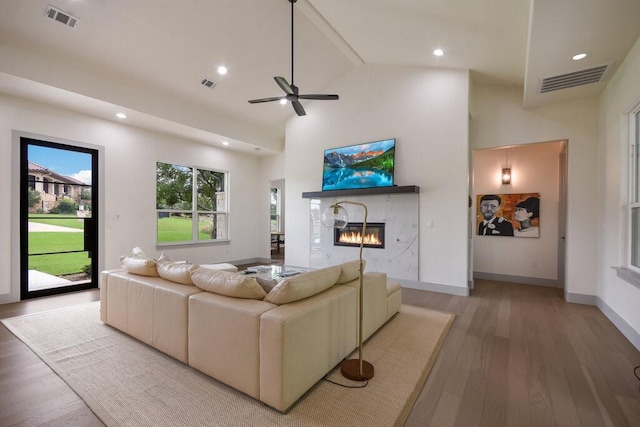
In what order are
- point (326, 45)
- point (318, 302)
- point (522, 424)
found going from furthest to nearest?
point (326, 45) < point (318, 302) < point (522, 424)

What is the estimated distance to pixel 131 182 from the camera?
5.57 m

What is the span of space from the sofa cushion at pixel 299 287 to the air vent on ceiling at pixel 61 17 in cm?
416

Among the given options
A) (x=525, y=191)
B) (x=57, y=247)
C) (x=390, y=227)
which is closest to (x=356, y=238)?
(x=390, y=227)

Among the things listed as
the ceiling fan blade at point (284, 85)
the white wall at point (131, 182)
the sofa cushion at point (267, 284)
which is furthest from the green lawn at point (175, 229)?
the sofa cushion at point (267, 284)

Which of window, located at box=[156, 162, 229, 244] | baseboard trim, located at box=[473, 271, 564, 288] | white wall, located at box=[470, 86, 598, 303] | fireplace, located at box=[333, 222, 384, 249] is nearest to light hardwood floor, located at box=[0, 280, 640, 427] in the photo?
white wall, located at box=[470, 86, 598, 303]

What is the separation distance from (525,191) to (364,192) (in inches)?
126

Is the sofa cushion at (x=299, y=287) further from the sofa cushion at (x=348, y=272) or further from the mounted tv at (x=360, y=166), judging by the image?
the mounted tv at (x=360, y=166)

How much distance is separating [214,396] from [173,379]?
444mm

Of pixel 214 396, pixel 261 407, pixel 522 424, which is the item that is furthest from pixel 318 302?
pixel 522 424

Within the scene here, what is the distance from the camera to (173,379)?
223 cm

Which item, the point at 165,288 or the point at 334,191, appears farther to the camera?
the point at 334,191

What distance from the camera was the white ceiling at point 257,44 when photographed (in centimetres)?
296

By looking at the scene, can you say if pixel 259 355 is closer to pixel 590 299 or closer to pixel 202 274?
pixel 202 274

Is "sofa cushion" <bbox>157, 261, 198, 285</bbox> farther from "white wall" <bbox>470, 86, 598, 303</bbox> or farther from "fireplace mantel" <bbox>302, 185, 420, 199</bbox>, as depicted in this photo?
"white wall" <bbox>470, 86, 598, 303</bbox>
